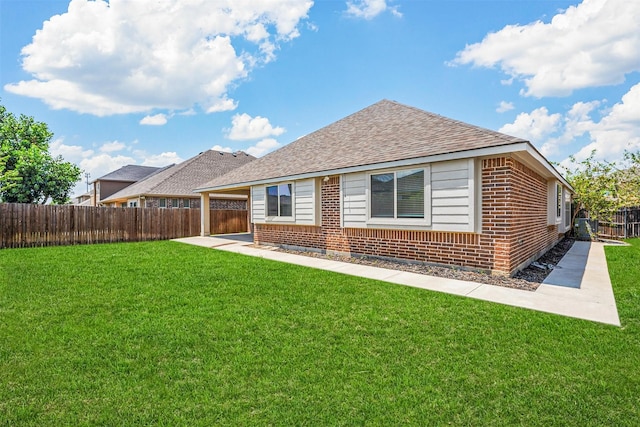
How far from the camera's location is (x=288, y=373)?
2.99 metres

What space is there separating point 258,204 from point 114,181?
24877 mm

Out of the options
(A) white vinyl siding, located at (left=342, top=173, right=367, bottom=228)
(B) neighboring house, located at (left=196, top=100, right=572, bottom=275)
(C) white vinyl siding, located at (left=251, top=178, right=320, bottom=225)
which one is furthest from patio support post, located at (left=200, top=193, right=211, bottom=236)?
(A) white vinyl siding, located at (left=342, top=173, right=367, bottom=228)

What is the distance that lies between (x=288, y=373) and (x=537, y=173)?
966 cm

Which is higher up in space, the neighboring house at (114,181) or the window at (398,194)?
the neighboring house at (114,181)

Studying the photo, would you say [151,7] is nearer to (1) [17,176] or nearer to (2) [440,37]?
(2) [440,37]

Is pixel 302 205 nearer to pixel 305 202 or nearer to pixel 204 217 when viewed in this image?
pixel 305 202

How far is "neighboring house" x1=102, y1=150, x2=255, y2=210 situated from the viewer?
20700 millimetres

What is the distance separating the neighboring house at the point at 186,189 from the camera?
67.9 feet

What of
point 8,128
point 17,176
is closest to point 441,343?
point 17,176

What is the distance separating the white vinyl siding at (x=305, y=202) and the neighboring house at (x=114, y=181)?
25.9 meters

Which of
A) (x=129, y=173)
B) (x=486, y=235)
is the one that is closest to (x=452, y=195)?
(x=486, y=235)

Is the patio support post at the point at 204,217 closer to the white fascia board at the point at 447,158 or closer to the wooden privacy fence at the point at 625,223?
the white fascia board at the point at 447,158

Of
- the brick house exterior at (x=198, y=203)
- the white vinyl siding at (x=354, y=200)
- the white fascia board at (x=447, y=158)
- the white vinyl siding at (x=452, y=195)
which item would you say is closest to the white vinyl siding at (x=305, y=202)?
the white fascia board at (x=447, y=158)

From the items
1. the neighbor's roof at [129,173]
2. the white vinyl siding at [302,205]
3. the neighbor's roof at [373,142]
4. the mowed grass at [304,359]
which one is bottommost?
the mowed grass at [304,359]
